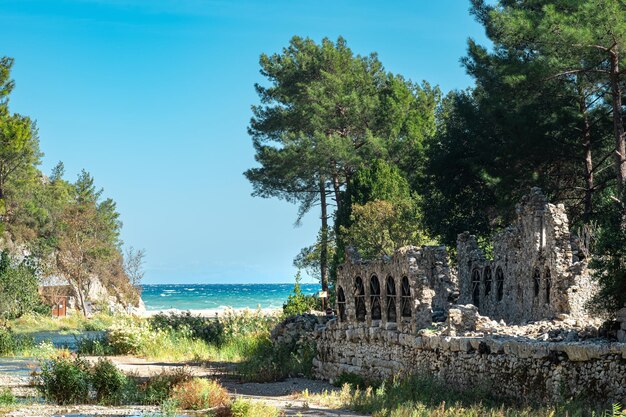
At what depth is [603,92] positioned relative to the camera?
36.8m

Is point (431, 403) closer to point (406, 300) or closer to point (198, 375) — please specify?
point (406, 300)

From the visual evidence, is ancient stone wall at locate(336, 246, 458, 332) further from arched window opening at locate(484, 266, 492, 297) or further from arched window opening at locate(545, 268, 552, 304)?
arched window opening at locate(545, 268, 552, 304)

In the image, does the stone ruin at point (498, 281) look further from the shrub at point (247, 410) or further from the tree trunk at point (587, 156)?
the tree trunk at point (587, 156)

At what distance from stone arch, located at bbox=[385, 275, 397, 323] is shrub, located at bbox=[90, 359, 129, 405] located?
7421mm

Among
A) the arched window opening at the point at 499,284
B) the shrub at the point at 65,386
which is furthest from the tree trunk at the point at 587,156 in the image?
the shrub at the point at 65,386

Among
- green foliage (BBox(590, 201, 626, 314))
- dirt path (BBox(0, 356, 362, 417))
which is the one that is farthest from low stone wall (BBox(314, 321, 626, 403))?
green foliage (BBox(590, 201, 626, 314))

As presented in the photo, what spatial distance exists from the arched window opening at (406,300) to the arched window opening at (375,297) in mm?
1817

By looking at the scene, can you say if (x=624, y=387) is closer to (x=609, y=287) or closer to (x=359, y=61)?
(x=609, y=287)

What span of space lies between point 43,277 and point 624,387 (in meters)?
54.2

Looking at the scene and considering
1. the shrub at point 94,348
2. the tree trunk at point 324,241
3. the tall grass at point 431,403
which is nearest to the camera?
the tall grass at point 431,403

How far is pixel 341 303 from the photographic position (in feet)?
90.1

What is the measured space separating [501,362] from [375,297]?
7198 millimetres

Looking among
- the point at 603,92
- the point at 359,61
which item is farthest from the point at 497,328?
the point at 359,61

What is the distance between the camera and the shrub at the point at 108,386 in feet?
65.4
